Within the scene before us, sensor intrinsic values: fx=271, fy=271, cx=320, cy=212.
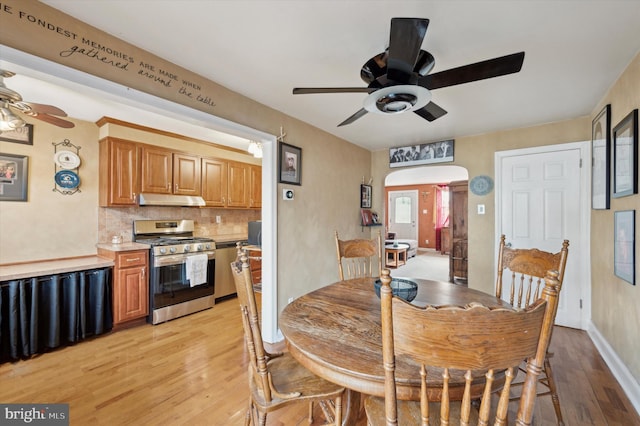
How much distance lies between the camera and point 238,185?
454 cm

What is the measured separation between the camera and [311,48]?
1763 millimetres

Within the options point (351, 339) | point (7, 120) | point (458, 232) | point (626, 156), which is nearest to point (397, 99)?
point (351, 339)

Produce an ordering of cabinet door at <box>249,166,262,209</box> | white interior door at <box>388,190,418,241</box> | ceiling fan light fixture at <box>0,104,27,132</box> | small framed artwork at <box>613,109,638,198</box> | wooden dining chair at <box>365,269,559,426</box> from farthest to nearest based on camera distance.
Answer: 1. white interior door at <box>388,190,418,241</box>
2. cabinet door at <box>249,166,262,209</box>
3. ceiling fan light fixture at <box>0,104,27,132</box>
4. small framed artwork at <box>613,109,638,198</box>
5. wooden dining chair at <box>365,269,559,426</box>

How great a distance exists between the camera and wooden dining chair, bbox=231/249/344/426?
112 centimetres

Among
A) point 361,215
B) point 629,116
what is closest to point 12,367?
point 361,215

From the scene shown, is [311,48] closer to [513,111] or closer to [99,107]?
[513,111]

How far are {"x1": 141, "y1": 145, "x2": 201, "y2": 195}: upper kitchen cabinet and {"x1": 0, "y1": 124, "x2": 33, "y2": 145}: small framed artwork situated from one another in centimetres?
99

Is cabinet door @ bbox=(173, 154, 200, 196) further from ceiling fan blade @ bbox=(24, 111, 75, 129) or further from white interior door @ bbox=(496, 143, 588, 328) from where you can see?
white interior door @ bbox=(496, 143, 588, 328)

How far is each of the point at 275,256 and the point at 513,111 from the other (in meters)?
2.83

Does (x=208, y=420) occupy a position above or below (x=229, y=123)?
below

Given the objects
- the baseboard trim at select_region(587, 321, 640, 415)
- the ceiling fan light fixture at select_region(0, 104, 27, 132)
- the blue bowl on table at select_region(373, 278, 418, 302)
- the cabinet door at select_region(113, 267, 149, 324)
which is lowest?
the baseboard trim at select_region(587, 321, 640, 415)

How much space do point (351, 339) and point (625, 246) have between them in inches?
88.6

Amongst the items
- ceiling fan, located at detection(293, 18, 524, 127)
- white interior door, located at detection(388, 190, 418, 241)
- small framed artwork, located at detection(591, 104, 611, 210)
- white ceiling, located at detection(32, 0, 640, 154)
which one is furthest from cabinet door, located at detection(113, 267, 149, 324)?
white interior door, located at detection(388, 190, 418, 241)

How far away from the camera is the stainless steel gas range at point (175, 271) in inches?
123
